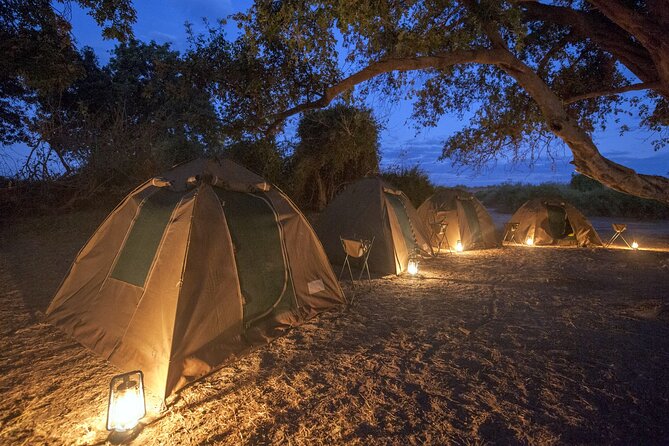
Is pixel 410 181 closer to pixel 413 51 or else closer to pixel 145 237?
pixel 413 51

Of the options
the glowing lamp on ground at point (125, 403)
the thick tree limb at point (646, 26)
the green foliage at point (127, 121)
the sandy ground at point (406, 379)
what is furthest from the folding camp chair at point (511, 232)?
the glowing lamp on ground at point (125, 403)

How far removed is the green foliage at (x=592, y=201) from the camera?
22.6 m

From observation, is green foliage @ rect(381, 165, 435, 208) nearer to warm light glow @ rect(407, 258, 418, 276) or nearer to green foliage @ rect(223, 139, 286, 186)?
green foliage @ rect(223, 139, 286, 186)

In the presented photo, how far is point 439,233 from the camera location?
11.5m

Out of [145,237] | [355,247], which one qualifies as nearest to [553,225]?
[355,247]

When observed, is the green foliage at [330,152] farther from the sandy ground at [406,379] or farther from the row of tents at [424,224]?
the sandy ground at [406,379]

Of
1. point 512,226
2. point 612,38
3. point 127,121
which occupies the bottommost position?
point 512,226

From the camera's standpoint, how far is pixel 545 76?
8.16 meters

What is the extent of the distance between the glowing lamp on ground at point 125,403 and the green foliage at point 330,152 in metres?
11.3

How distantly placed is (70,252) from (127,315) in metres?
6.90

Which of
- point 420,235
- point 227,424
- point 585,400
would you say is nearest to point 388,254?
point 420,235

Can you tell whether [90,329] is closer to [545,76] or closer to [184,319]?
[184,319]

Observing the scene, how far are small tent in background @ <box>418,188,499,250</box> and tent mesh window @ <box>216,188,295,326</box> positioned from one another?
7.81m

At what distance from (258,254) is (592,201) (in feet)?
93.4
